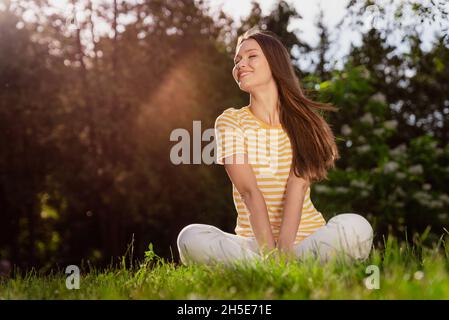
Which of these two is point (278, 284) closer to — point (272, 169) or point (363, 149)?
point (272, 169)

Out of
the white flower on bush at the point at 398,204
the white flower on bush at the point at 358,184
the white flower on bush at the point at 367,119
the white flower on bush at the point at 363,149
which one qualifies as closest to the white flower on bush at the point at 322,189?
the white flower on bush at the point at 358,184

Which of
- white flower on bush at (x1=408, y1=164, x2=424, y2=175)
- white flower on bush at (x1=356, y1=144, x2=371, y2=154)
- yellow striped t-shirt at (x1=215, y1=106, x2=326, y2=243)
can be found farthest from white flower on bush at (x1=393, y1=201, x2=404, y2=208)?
yellow striped t-shirt at (x1=215, y1=106, x2=326, y2=243)

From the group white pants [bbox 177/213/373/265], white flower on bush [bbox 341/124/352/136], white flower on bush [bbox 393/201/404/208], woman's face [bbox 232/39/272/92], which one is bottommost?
white flower on bush [bbox 393/201/404/208]

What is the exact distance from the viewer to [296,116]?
431 cm

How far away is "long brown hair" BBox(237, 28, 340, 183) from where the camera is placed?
421 centimetres

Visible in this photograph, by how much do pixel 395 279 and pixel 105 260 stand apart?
14121 mm

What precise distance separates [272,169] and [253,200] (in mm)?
344

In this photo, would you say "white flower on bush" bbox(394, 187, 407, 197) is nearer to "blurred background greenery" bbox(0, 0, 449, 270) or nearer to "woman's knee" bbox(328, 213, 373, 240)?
"blurred background greenery" bbox(0, 0, 449, 270)

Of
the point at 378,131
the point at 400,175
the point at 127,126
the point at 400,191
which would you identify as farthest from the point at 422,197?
the point at 127,126

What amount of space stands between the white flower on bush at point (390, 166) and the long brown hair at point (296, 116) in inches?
424

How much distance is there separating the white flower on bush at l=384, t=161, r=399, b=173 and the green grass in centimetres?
1131

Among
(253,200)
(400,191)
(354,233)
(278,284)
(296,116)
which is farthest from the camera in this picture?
(400,191)
